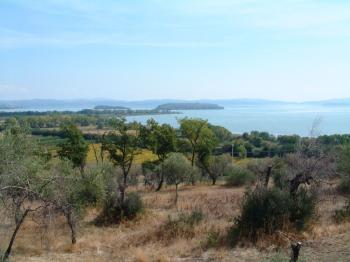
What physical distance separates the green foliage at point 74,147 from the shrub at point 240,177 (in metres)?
14.0

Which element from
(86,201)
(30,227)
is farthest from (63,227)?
(86,201)

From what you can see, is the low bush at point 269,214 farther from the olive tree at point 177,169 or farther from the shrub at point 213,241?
the olive tree at point 177,169

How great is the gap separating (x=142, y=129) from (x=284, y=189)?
27.8 m

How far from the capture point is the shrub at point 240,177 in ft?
130

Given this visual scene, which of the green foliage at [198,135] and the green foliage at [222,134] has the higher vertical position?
the green foliage at [198,135]

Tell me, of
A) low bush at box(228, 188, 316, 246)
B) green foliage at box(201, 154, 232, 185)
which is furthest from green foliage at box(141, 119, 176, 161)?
low bush at box(228, 188, 316, 246)

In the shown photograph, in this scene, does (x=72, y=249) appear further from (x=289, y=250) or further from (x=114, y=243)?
(x=289, y=250)

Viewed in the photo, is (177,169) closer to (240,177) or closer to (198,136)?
(240,177)

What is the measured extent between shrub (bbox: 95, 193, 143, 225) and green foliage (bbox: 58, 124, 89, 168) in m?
22.3

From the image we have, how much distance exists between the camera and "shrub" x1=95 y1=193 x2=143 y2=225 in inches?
806

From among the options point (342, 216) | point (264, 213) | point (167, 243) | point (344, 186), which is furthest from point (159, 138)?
point (264, 213)

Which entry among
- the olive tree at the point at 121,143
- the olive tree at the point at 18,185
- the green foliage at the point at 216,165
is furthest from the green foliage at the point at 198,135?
the olive tree at the point at 18,185

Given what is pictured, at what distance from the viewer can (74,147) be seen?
42438mm

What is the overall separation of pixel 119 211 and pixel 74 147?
22.9 metres
